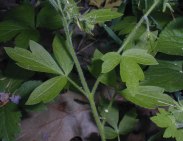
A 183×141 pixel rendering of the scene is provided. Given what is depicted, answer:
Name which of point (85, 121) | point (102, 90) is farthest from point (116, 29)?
point (85, 121)

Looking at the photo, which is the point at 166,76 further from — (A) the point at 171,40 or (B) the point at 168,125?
(B) the point at 168,125

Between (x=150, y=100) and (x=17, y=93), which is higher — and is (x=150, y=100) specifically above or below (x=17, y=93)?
above

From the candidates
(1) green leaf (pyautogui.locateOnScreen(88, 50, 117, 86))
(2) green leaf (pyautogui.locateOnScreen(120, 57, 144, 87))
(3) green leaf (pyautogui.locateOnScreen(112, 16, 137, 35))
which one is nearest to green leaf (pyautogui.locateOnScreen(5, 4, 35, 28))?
(3) green leaf (pyautogui.locateOnScreen(112, 16, 137, 35))

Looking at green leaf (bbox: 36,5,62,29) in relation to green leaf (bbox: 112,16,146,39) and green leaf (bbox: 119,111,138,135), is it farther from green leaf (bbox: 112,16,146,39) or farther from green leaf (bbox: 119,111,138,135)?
green leaf (bbox: 119,111,138,135)

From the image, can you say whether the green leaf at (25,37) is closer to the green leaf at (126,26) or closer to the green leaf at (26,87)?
the green leaf at (26,87)

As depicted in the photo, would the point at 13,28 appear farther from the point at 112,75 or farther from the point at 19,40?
the point at 112,75

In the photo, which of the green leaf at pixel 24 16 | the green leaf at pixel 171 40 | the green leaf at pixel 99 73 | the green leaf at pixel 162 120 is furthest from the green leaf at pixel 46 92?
the green leaf at pixel 24 16
